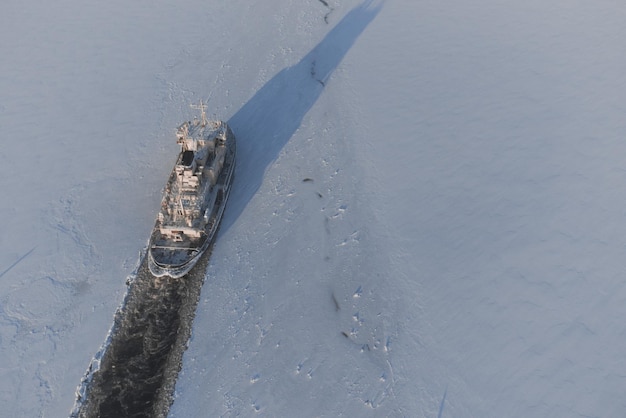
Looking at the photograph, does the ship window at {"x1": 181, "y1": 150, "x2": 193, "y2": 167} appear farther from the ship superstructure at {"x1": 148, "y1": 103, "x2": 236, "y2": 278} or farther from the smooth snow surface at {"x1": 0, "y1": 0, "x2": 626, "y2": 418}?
the smooth snow surface at {"x1": 0, "y1": 0, "x2": 626, "y2": 418}

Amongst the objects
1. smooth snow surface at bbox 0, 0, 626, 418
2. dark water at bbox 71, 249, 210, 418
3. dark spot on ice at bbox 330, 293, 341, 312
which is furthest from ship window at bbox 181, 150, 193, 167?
dark spot on ice at bbox 330, 293, 341, 312

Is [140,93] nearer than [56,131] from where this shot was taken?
No

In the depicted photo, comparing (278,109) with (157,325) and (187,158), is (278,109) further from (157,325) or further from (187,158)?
(157,325)

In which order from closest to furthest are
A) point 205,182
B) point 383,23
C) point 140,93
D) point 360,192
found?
1. point 205,182
2. point 360,192
3. point 140,93
4. point 383,23

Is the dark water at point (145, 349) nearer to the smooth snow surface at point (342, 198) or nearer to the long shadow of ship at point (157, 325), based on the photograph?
the long shadow of ship at point (157, 325)

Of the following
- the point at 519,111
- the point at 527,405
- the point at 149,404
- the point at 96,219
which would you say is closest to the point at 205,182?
the point at 96,219

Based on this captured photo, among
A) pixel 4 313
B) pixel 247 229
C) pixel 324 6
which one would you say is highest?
pixel 324 6

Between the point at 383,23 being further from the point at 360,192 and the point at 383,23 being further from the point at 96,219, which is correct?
the point at 96,219

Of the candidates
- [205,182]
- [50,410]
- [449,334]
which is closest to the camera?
[50,410]
